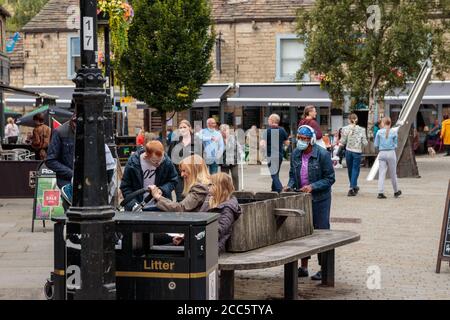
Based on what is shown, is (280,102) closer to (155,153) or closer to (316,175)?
(316,175)

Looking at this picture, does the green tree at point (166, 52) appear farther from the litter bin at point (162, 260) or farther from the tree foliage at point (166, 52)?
the litter bin at point (162, 260)

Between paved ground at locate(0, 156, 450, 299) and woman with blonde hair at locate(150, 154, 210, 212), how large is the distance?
46.1 inches

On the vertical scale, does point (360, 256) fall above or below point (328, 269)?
below

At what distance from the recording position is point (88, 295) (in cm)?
683

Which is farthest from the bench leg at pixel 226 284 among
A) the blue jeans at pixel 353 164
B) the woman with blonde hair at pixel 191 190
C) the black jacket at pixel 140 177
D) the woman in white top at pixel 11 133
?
the woman in white top at pixel 11 133

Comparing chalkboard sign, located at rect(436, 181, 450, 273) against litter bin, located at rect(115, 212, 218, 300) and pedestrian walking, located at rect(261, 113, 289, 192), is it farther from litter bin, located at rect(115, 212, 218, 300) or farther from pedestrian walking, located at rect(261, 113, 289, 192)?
pedestrian walking, located at rect(261, 113, 289, 192)

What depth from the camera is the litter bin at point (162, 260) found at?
6.79 m

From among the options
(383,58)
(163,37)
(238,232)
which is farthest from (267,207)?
(163,37)

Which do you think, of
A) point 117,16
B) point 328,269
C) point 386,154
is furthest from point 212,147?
point 328,269

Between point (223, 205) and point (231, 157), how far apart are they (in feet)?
43.4

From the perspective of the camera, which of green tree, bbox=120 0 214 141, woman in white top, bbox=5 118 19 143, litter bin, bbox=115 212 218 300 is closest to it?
litter bin, bbox=115 212 218 300

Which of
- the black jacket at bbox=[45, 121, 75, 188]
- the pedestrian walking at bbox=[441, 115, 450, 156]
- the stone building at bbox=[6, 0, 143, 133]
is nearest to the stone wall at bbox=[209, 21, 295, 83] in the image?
the stone building at bbox=[6, 0, 143, 133]

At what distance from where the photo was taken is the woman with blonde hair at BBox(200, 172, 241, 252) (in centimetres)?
843

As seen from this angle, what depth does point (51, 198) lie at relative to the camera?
14.6 m
